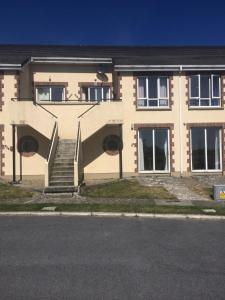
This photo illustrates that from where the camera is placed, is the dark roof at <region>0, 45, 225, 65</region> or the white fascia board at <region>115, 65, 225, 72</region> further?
the dark roof at <region>0, 45, 225, 65</region>

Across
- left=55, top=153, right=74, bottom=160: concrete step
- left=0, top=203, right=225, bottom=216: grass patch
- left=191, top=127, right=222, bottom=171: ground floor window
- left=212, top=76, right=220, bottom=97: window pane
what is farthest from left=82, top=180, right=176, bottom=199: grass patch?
left=212, top=76, right=220, bottom=97: window pane

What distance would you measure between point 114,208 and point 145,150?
944 cm

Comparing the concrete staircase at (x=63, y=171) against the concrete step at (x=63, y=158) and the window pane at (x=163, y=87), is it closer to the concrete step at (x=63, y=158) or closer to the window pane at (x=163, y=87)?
the concrete step at (x=63, y=158)

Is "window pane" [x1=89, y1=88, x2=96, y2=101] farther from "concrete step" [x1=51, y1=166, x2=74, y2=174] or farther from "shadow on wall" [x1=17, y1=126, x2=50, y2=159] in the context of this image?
"concrete step" [x1=51, y1=166, x2=74, y2=174]

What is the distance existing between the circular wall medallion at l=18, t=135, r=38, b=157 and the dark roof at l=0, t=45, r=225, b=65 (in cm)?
435

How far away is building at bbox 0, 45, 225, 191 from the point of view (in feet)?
66.7

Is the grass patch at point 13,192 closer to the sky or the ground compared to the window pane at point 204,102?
closer to the ground

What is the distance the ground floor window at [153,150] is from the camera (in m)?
21.1

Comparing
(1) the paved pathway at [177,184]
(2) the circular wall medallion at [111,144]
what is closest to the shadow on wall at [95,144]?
(2) the circular wall medallion at [111,144]

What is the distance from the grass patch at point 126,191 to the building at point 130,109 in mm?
3058

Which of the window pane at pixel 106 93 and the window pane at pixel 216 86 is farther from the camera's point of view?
the window pane at pixel 106 93

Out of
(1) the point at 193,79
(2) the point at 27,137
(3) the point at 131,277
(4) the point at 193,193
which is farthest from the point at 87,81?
(3) the point at 131,277

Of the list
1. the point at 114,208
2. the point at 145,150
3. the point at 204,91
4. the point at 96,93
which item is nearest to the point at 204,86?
the point at 204,91

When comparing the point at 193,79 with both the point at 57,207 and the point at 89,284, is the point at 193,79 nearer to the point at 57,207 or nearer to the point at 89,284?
the point at 57,207
